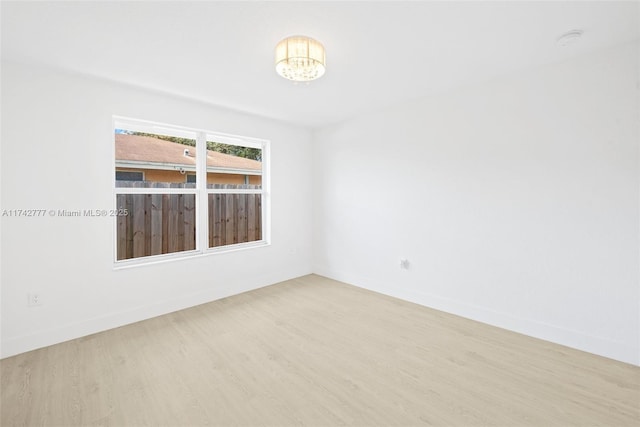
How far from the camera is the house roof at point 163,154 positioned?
3.12 meters

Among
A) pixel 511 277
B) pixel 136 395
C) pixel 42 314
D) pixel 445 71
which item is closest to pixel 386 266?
pixel 511 277

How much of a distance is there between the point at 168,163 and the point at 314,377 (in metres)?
2.92

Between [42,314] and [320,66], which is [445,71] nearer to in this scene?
[320,66]

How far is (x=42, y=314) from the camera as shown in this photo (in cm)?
254

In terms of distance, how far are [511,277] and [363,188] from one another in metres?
2.08

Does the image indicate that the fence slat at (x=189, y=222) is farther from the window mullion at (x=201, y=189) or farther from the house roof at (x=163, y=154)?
the house roof at (x=163, y=154)

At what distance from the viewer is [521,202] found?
276cm

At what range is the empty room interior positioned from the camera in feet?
6.09

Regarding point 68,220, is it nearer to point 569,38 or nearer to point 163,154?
point 163,154

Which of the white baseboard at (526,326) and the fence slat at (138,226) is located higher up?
the fence slat at (138,226)

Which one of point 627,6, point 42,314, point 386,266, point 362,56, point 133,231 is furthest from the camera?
point 386,266

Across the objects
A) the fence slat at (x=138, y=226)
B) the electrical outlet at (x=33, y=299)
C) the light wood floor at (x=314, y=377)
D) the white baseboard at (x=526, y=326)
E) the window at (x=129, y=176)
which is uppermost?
the window at (x=129, y=176)

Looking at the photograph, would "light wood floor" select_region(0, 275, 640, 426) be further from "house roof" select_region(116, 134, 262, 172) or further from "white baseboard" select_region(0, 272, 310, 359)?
"house roof" select_region(116, 134, 262, 172)

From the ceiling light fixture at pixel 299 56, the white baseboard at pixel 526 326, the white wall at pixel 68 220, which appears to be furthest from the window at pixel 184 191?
the white baseboard at pixel 526 326
